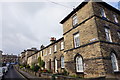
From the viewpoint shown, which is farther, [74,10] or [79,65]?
[74,10]

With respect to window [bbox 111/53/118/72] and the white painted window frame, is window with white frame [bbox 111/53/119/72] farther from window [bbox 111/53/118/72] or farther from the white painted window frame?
the white painted window frame

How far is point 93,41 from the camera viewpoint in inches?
376

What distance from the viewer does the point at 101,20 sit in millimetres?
10352

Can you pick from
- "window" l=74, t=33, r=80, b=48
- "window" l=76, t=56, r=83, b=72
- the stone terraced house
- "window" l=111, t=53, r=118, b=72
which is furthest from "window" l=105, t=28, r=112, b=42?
"window" l=76, t=56, r=83, b=72

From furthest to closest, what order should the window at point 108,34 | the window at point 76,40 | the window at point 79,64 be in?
the window at point 76,40, the window at point 79,64, the window at point 108,34

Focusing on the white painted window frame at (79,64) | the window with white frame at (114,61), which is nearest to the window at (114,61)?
the window with white frame at (114,61)

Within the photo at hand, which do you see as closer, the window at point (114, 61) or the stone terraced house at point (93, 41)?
the stone terraced house at point (93, 41)

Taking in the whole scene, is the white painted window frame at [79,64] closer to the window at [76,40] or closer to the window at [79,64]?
the window at [79,64]

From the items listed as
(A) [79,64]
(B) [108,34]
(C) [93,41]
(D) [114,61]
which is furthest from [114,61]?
(A) [79,64]

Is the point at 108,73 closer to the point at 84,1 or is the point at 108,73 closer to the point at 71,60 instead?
the point at 71,60

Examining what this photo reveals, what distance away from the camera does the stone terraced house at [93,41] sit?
8.97m

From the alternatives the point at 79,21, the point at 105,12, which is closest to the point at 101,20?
the point at 105,12

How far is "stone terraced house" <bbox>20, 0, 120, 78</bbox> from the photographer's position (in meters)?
8.97

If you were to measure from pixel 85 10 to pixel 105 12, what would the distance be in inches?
98.5
